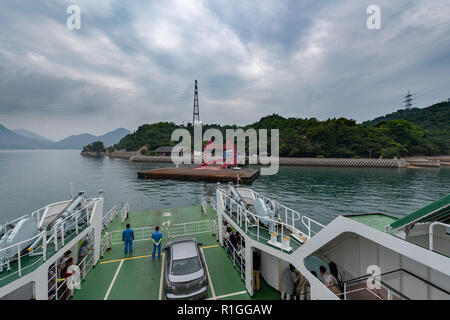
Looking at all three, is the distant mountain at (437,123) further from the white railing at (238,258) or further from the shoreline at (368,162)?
the white railing at (238,258)

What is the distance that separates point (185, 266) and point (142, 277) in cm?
265

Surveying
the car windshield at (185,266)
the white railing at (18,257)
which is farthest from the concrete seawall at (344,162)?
the white railing at (18,257)

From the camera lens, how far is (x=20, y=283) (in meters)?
A: 4.78

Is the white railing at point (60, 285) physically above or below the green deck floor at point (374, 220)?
below

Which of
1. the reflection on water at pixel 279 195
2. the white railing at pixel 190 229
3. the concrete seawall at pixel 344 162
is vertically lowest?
the reflection on water at pixel 279 195

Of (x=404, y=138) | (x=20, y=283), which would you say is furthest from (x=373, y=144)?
(x=20, y=283)

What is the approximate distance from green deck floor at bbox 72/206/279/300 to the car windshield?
4.27 feet

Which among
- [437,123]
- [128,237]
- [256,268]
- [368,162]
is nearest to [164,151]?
[368,162]

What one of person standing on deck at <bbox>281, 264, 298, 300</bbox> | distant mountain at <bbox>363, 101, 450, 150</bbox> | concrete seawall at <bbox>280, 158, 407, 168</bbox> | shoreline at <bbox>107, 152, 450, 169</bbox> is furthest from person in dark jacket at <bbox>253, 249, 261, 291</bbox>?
distant mountain at <bbox>363, 101, 450, 150</bbox>

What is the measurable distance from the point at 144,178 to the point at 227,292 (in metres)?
42.8

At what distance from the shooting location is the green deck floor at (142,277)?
22.2 ft

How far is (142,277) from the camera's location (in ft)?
25.1

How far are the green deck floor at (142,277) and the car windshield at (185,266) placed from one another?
51.3 inches
